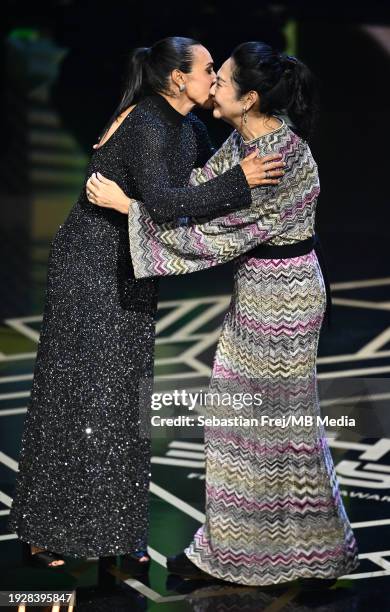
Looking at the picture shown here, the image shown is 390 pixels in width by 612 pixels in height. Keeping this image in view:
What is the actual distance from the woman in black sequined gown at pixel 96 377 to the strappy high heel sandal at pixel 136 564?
0.08 feet

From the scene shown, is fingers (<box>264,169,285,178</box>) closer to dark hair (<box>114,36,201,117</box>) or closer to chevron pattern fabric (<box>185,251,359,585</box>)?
chevron pattern fabric (<box>185,251,359,585</box>)

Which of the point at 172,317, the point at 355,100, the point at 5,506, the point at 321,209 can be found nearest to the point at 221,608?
the point at 5,506

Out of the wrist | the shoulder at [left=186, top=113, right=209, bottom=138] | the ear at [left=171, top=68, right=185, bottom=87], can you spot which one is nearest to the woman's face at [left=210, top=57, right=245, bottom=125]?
the ear at [left=171, top=68, right=185, bottom=87]

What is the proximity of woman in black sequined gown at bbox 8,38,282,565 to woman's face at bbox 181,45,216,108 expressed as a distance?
0.01 meters

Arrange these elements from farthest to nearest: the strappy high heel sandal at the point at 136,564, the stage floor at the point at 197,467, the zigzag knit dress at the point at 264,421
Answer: the strappy high heel sandal at the point at 136,564, the stage floor at the point at 197,467, the zigzag knit dress at the point at 264,421

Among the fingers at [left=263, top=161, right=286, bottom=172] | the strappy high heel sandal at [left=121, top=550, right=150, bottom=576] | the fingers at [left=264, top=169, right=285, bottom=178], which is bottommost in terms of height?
the strappy high heel sandal at [left=121, top=550, right=150, bottom=576]

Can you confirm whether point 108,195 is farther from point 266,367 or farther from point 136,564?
point 136,564

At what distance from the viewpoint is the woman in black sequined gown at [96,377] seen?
12.7ft

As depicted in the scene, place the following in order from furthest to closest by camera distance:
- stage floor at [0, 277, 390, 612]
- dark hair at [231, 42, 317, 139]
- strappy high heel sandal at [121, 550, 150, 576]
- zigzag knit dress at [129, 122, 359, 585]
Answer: strappy high heel sandal at [121, 550, 150, 576] → stage floor at [0, 277, 390, 612] → zigzag knit dress at [129, 122, 359, 585] → dark hair at [231, 42, 317, 139]

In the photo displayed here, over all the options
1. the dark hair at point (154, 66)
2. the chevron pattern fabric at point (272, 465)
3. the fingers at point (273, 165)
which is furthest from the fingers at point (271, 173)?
the dark hair at point (154, 66)

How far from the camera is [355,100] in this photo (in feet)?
40.4

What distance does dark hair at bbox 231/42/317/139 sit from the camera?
11.9 feet

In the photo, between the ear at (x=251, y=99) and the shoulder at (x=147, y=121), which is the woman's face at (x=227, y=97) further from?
the shoulder at (x=147, y=121)

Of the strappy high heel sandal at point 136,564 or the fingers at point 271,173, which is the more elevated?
the fingers at point 271,173
